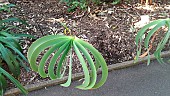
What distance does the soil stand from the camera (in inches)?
111

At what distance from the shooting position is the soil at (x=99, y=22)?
9.29ft

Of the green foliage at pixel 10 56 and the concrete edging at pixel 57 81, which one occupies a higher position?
the green foliage at pixel 10 56

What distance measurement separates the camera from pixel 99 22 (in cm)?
327

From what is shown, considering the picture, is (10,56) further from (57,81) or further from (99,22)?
(99,22)

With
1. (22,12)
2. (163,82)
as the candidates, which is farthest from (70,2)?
(163,82)

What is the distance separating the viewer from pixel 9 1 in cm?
377

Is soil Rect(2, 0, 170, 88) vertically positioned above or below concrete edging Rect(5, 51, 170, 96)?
above

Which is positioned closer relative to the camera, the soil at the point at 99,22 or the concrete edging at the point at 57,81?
the concrete edging at the point at 57,81

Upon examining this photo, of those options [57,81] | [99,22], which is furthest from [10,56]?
[99,22]

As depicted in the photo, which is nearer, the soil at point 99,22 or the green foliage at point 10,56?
the green foliage at point 10,56

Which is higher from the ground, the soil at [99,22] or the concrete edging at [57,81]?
the soil at [99,22]

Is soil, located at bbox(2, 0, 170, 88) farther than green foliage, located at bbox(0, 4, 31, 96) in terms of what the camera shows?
Yes

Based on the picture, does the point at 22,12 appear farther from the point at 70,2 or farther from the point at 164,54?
the point at 164,54

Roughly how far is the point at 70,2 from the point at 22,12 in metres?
0.64
